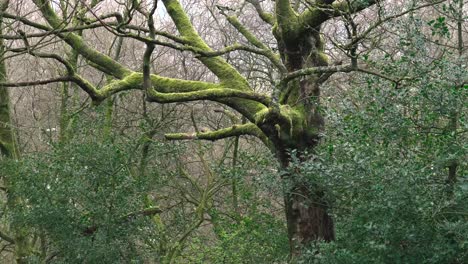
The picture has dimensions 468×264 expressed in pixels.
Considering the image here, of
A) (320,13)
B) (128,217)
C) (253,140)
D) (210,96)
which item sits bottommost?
(128,217)

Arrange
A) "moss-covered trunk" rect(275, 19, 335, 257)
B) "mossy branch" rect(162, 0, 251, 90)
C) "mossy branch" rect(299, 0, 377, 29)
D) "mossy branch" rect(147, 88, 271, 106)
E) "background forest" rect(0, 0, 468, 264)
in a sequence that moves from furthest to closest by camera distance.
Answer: "mossy branch" rect(162, 0, 251, 90), "moss-covered trunk" rect(275, 19, 335, 257), "mossy branch" rect(299, 0, 377, 29), "mossy branch" rect(147, 88, 271, 106), "background forest" rect(0, 0, 468, 264)

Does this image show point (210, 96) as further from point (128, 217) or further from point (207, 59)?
point (128, 217)

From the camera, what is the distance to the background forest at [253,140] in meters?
6.30

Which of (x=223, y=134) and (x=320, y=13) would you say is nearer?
(x=320, y=13)

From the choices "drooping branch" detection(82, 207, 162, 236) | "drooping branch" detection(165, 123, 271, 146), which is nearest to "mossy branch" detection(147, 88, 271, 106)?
"drooping branch" detection(165, 123, 271, 146)

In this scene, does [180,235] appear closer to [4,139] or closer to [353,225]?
[4,139]

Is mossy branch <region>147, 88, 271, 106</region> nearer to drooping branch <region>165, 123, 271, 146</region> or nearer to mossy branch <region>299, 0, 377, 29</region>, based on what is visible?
mossy branch <region>299, 0, 377, 29</region>

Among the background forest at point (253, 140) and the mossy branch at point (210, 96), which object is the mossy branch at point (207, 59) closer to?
the background forest at point (253, 140)

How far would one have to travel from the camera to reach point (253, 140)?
14641 mm

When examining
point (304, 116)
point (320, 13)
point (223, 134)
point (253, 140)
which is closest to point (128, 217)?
point (223, 134)

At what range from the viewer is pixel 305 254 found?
724cm

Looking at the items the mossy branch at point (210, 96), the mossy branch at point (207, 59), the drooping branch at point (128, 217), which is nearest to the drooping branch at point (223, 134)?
the mossy branch at point (207, 59)

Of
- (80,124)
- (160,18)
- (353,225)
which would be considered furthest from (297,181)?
(160,18)

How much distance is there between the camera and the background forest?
6301 mm
